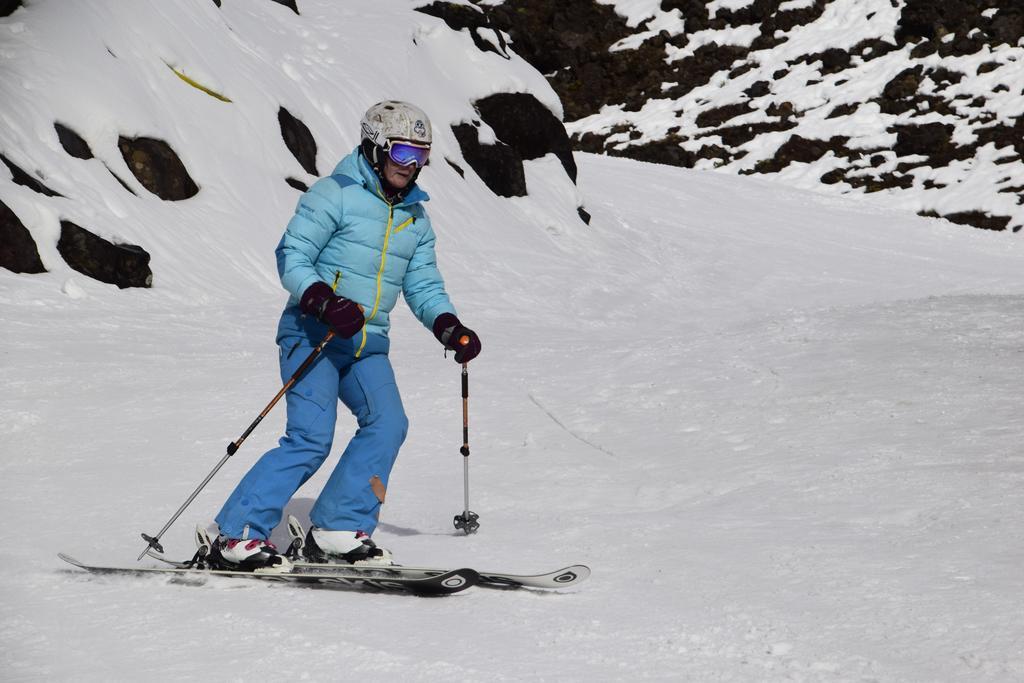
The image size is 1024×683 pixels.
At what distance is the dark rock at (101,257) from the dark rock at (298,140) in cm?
545

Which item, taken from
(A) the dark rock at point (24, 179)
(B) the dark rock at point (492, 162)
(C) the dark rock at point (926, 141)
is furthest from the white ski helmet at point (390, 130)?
(C) the dark rock at point (926, 141)

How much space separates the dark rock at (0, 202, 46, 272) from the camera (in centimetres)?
1121

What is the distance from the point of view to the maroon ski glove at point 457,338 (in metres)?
5.05

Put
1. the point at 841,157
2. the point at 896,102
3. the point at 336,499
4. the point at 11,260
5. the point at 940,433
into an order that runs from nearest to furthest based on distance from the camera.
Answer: the point at 336,499 < the point at 940,433 < the point at 11,260 < the point at 841,157 < the point at 896,102

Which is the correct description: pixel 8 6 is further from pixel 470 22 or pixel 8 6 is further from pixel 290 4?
pixel 470 22

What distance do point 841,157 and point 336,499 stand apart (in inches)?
1410

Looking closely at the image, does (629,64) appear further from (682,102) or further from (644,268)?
(644,268)

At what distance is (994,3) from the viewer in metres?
45.4

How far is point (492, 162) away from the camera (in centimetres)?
2264

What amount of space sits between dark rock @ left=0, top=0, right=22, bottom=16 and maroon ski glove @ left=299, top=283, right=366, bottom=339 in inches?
476

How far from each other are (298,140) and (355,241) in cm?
1344

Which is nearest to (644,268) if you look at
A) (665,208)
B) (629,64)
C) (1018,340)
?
(665,208)

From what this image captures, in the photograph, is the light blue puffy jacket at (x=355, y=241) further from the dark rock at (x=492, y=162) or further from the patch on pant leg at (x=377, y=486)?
the dark rock at (x=492, y=162)

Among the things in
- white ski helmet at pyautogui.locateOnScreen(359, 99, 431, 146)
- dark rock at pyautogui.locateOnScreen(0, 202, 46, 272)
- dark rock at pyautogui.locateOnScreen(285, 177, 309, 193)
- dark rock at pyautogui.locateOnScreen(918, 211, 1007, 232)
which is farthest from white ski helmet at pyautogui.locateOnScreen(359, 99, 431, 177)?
dark rock at pyautogui.locateOnScreen(918, 211, 1007, 232)
